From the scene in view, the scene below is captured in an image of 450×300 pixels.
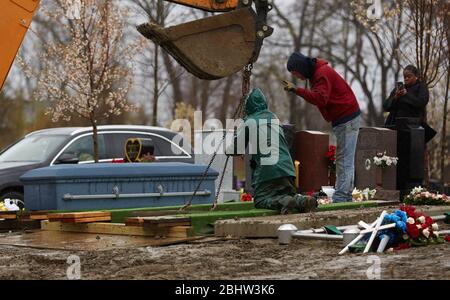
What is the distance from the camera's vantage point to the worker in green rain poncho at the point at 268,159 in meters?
12.2

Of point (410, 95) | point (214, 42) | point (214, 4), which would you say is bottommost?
point (410, 95)

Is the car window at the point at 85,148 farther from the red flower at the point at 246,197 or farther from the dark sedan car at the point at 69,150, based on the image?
the red flower at the point at 246,197

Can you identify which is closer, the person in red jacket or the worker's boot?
the worker's boot

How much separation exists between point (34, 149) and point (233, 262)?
9.85 metres

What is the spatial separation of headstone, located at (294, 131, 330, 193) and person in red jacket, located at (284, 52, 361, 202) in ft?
11.9

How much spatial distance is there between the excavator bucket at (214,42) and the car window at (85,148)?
20.7ft

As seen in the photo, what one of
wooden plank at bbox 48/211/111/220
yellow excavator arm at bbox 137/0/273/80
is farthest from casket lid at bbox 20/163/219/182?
yellow excavator arm at bbox 137/0/273/80

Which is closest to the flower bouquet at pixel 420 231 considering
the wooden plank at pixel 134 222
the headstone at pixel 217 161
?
the wooden plank at pixel 134 222

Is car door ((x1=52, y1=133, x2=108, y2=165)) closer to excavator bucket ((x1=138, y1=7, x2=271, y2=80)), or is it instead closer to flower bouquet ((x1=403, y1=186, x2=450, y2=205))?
excavator bucket ((x1=138, y1=7, x2=271, y2=80))

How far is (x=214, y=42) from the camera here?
12750mm

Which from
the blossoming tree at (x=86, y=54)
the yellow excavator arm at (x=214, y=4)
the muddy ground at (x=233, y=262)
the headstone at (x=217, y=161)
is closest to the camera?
the muddy ground at (x=233, y=262)

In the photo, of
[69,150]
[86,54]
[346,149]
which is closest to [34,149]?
[69,150]

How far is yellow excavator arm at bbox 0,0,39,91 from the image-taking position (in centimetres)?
1109

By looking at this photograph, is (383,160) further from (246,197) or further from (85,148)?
(85,148)
